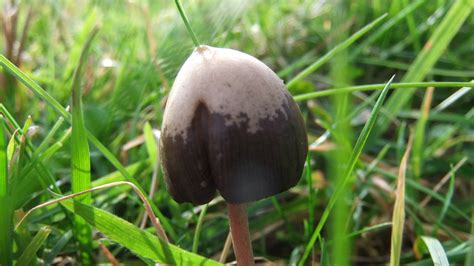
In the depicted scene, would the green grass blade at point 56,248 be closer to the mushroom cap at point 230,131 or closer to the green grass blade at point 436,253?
the mushroom cap at point 230,131

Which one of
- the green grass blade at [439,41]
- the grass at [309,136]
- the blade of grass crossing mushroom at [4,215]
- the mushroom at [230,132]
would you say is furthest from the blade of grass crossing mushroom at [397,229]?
the blade of grass crossing mushroom at [4,215]

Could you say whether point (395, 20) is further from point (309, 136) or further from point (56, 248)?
point (56, 248)

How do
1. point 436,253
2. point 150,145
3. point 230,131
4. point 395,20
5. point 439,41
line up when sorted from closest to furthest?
Result: point 230,131 → point 436,253 → point 150,145 → point 439,41 → point 395,20

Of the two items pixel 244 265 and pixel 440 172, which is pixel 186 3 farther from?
pixel 244 265

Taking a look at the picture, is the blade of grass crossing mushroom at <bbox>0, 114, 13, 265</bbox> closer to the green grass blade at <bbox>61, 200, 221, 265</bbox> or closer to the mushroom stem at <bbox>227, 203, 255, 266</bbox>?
the green grass blade at <bbox>61, 200, 221, 265</bbox>

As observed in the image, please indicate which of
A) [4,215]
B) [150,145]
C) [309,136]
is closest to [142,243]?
[4,215]

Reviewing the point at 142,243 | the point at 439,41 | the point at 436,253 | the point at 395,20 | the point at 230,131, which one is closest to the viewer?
the point at 230,131
